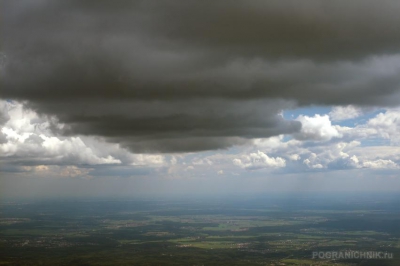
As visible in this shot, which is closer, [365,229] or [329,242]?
[329,242]

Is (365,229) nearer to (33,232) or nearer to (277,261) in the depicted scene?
(277,261)

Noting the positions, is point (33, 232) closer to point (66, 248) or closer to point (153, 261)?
point (66, 248)

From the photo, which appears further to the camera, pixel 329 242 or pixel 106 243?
pixel 106 243

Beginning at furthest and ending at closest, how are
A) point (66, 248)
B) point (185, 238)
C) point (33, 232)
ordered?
point (33, 232)
point (185, 238)
point (66, 248)

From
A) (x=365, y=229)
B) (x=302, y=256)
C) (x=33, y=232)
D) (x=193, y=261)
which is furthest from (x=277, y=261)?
(x=33, y=232)

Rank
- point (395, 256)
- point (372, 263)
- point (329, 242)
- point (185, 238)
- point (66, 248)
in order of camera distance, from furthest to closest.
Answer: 1. point (185, 238)
2. point (66, 248)
3. point (329, 242)
4. point (395, 256)
5. point (372, 263)

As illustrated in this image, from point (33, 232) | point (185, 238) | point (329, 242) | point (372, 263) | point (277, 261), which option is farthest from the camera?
point (33, 232)

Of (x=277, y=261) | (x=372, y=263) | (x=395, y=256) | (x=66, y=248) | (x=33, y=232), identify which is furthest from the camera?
(x=33, y=232)

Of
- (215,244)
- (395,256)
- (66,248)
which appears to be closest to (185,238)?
(215,244)
